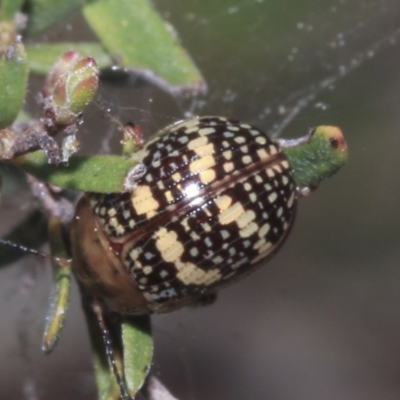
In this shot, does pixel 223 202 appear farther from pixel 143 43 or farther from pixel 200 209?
pixel 143 43

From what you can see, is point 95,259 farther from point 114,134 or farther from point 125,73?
point 114,134

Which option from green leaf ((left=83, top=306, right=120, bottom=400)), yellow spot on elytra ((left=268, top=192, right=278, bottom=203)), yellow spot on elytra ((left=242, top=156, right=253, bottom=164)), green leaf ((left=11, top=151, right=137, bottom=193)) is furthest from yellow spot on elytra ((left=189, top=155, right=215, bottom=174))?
green leaf ((left=83, top=306, right=120, bottom=400))

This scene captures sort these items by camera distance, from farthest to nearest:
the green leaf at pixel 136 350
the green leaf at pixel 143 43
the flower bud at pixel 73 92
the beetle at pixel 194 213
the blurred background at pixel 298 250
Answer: the blurred background at pixel 298 250, the green leaf at pixel 143 43, the beetle at pixel 194 213, the green leaf at pixel 136 350, the flower bud at pixel 73 92

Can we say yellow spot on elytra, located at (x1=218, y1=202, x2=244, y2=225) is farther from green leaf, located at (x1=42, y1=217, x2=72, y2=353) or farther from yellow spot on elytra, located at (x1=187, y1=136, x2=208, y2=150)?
green leaf, located at (x1=42, y1=217, x2=72, y2=353)

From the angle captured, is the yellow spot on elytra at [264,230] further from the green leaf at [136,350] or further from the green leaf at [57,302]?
the green leaf at [57,302]

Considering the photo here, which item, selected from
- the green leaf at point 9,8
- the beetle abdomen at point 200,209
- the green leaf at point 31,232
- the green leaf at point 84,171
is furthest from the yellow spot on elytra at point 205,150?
the green leaf at point 9,8

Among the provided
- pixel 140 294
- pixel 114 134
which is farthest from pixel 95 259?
pixel 114 134
